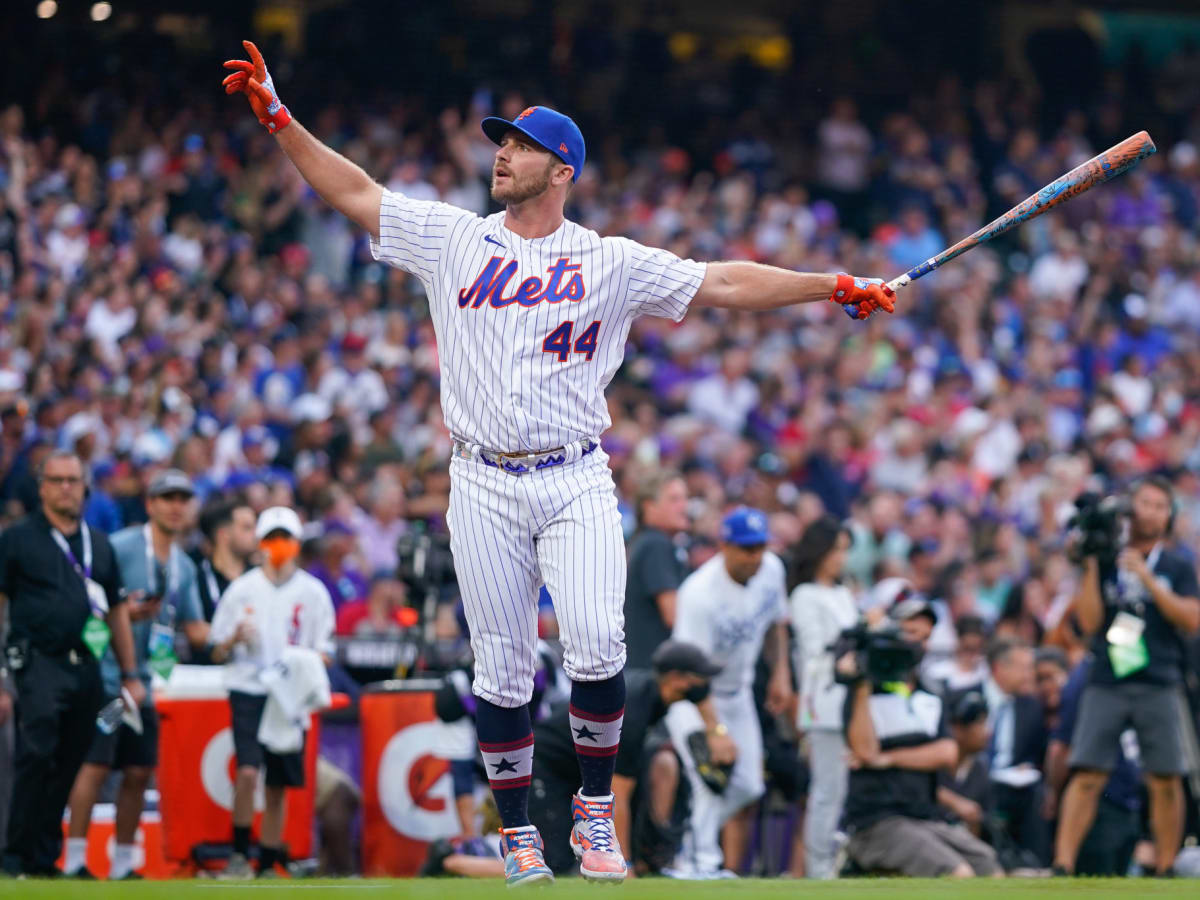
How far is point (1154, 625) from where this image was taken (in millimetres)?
9492

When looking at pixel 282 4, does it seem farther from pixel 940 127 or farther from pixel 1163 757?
pixel 1163 757

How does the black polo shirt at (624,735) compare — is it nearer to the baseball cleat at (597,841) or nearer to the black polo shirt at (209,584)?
the baseball cleat at (597,841)

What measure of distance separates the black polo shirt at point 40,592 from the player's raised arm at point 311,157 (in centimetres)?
325

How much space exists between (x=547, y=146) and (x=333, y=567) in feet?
21.3

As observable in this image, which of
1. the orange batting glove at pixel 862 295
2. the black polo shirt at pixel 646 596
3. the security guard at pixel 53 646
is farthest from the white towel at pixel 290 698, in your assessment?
the orange batting glove at pixel 862 295

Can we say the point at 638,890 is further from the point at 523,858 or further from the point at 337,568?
the point at 337,568

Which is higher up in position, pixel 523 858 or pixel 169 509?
pixel 169 509

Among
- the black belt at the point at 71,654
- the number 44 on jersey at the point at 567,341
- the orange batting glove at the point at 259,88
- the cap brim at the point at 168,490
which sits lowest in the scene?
the black belt at the point at 71,654

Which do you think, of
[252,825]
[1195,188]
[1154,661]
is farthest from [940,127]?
[252,825]

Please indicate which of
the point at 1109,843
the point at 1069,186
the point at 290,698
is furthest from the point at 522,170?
the point at 1109,843

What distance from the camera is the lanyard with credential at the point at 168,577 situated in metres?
9.39

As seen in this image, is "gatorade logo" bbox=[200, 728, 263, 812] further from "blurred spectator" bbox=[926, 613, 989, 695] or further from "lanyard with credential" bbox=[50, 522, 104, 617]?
"blurred spectator" bbox=[926, 613, 989, 695]

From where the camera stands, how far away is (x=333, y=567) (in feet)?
38.9

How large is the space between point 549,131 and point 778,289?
0.88 m
